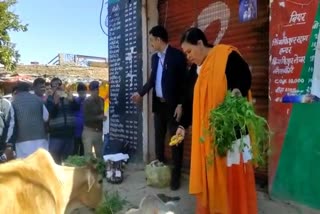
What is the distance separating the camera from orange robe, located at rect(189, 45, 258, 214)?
3.36 m

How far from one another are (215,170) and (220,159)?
0.34ft

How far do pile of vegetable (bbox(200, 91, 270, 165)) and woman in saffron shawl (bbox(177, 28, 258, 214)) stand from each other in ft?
0.27

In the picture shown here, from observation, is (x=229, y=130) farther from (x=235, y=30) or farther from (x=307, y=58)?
(x=235, y=30)

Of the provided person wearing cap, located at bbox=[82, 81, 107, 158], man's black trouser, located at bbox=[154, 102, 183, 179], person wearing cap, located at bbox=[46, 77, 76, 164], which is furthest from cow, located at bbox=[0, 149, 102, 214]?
person wearing cap, located at bbox=[82, 81, 107, 158]

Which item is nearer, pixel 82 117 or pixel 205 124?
pixel 205 124

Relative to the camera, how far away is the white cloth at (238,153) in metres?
3.26

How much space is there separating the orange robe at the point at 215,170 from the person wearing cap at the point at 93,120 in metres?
4.28

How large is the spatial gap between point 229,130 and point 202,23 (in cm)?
277

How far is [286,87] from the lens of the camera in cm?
Answer: 402

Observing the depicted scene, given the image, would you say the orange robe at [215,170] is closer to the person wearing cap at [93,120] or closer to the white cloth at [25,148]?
the white cloth at [25,148]

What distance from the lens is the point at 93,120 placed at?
753 centimetres

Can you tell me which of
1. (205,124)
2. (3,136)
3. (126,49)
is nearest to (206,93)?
(205,124)

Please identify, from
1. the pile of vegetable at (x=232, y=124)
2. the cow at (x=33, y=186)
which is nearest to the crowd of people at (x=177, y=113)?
the pile of vegetable at (x=232, y=124)

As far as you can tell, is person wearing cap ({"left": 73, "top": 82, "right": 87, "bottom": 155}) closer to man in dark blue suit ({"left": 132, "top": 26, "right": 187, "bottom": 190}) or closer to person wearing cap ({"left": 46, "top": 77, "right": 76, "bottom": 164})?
Answer: person wearing cap ({"left": 46, "top": 77, "right": 76, "bottom": 164})
